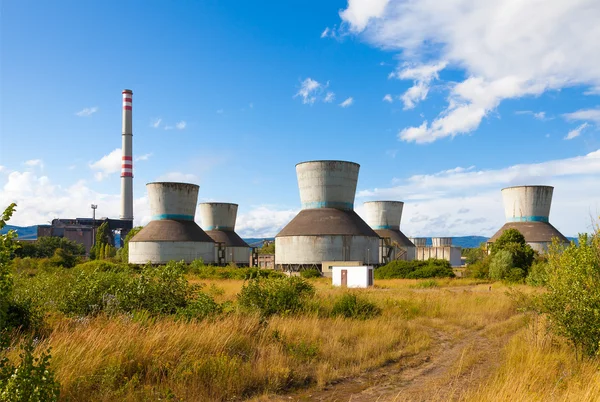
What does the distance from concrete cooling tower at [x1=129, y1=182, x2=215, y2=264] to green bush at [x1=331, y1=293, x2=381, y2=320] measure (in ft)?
157

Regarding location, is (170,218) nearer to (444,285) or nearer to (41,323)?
(444,285)

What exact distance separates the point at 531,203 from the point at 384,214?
2595 centimetres

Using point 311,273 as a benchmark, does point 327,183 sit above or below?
above

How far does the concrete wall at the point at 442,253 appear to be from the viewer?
3807 inches

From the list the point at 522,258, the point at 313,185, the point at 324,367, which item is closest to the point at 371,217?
the point at 313,185

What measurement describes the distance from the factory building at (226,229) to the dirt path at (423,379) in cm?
6763

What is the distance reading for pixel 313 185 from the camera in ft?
205

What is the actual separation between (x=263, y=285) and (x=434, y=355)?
671 centimetres

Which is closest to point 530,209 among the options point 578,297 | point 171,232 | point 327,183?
point 327,183

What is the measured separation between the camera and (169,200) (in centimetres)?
6694

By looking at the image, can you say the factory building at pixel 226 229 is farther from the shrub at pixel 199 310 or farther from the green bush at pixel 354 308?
the shrub at pixel 199 310

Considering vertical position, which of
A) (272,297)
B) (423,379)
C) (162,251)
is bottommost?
(423,379)

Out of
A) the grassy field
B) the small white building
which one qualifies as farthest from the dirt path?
the small white building

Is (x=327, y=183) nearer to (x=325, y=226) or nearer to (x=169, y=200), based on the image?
(x=325, y=226)
